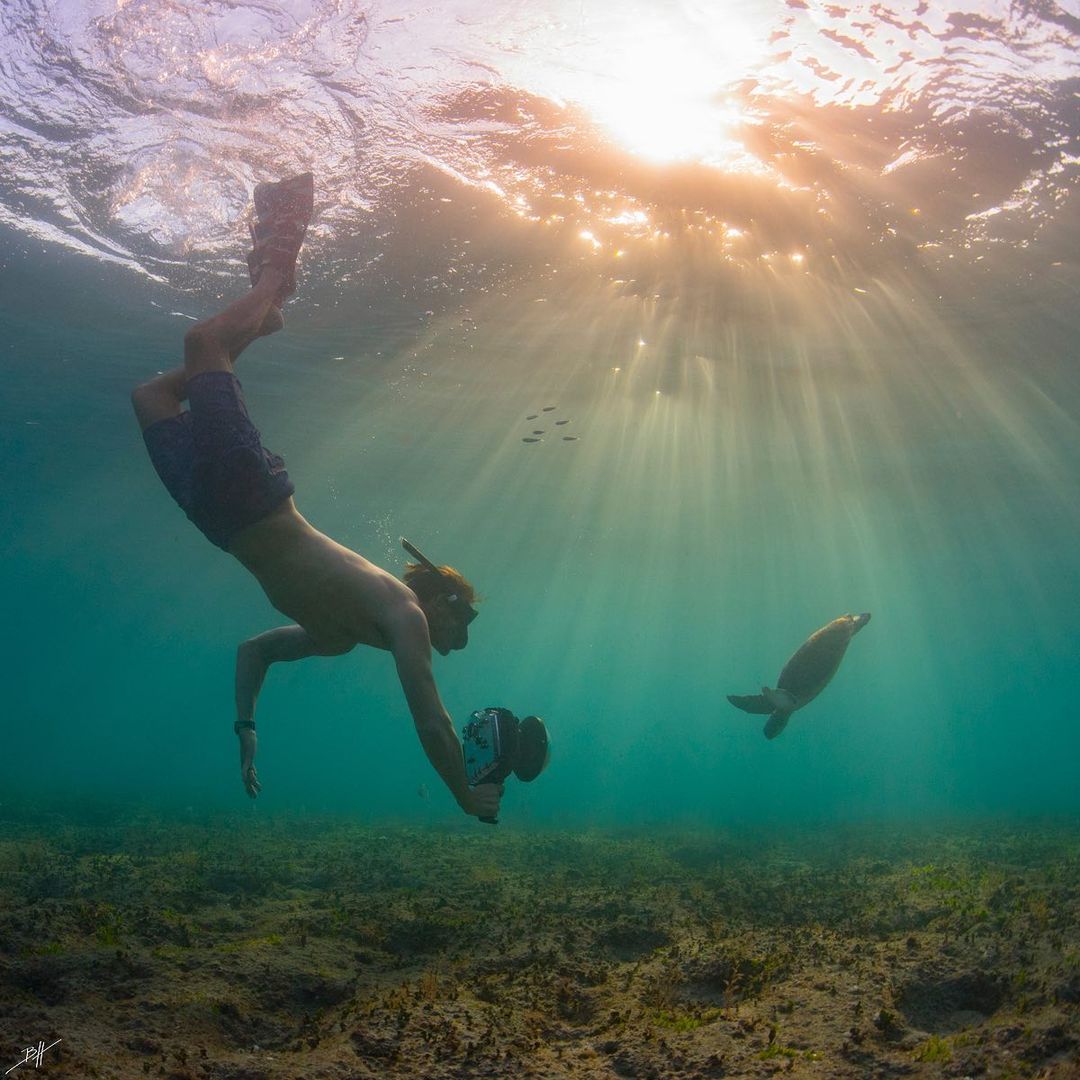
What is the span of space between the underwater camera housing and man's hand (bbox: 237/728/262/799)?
159cm

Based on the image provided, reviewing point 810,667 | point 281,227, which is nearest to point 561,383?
point 810,667

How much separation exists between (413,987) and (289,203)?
474cm

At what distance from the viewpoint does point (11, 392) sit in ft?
77.7

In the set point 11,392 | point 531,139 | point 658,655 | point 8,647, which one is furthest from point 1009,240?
point 8,647

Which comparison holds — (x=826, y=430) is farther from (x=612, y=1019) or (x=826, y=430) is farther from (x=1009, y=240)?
(x=612, y=1019)

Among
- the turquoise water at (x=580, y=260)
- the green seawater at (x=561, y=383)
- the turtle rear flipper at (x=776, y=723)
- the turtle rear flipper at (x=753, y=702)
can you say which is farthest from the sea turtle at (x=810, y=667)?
the turquoise water at (x=580, y=260)

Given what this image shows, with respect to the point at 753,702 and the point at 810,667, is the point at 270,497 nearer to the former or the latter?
the point at 753,702

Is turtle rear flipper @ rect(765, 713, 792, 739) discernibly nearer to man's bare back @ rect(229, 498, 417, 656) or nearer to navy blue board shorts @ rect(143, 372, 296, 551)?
man's bare back @ rect(229, 498, 417, 656)

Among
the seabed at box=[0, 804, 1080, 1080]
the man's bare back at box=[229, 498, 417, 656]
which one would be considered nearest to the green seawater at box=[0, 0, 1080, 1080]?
the seabed at box=[0, 804, 1080, 1080]

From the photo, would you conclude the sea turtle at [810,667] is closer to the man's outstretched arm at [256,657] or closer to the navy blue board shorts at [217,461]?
the man's outstretched arm at [256,657]

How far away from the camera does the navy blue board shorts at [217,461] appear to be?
3723 mm

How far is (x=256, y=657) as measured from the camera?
5023 mm

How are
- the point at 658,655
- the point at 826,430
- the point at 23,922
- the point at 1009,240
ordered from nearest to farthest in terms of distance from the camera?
the point at 23,922, the point at 1009,240, the point at 826,430, the point at 658,655

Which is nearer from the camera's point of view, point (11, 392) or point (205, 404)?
point (205, 404)
